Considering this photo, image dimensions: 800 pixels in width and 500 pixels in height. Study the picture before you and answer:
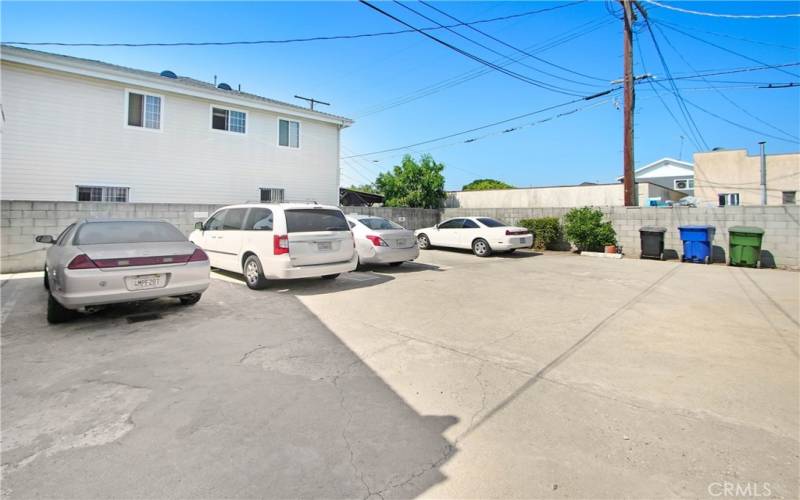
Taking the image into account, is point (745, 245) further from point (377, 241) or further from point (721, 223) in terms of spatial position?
point (377, 241)

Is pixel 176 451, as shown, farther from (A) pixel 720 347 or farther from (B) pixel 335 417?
(A) pixel 720 347

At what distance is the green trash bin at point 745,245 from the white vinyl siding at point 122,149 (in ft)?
50.0

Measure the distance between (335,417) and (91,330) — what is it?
3927 millimetres

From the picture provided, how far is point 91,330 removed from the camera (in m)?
4.82

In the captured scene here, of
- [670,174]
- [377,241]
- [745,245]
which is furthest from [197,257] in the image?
[670,174]

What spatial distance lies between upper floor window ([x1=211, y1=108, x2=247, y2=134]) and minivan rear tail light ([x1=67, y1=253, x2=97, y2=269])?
11137mm

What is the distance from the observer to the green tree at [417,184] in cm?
2184

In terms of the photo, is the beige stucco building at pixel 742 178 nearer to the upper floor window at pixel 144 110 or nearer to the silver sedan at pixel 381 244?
the silver sedan at pixel 381 244

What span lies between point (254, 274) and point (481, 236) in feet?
26.4

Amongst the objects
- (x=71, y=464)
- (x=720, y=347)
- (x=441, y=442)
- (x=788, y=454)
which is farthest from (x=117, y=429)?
(x=720, y=347)

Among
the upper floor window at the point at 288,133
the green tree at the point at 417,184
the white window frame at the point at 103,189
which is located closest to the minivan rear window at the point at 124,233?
the white window frame at the point at 103,189

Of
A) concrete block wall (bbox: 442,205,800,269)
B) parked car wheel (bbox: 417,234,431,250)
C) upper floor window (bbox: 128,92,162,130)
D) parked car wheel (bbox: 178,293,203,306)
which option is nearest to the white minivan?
parked car wheel (bbox: 178,293,203,306)

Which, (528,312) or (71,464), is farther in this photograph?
(528,312)

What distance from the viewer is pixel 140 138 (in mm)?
12789
